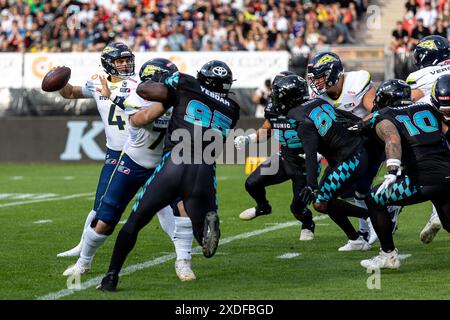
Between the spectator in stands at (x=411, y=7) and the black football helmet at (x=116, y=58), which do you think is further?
the spectator in stands at (x=411, y=7)

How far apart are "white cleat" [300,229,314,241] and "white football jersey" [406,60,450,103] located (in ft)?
5.62

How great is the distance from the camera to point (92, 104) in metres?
19.6

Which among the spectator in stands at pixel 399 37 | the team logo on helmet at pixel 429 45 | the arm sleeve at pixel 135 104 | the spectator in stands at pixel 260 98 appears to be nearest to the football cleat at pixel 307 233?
the team logo on helmet at pixel 429 45

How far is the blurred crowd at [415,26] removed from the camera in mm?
18984

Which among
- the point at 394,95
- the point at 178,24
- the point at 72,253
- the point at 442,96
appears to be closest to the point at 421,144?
the point at 442,96

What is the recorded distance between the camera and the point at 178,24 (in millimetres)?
22203

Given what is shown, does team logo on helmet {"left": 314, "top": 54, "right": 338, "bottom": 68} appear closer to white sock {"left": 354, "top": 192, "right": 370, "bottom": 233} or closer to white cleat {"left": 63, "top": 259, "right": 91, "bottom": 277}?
white sock {"left": 354, "top": 192, "right": 370, "bottom": 233}

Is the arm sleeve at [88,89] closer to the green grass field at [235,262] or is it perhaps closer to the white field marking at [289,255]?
the green grass field at [235,262]

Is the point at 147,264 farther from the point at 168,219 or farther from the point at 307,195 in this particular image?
the point at 307,195

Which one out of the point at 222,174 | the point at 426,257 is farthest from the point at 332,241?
the point at 222,174

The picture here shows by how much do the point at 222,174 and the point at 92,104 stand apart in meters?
3.57

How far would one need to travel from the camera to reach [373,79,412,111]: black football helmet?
318 inches

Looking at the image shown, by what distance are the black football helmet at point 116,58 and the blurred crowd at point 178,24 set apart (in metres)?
11.4
